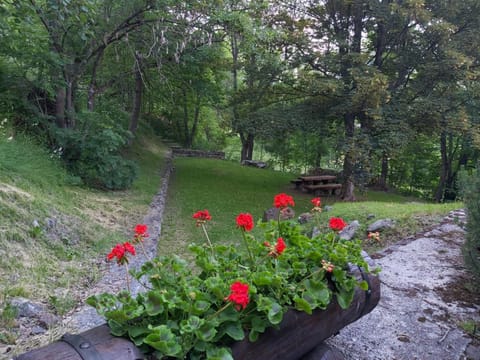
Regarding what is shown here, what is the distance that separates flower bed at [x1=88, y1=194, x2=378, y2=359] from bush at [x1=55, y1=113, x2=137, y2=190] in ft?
16.5

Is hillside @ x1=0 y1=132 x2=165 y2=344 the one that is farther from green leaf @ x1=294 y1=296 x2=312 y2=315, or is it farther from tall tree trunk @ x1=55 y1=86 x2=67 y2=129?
green leaf @ x1=294 y1=296 x2=312 y2=315

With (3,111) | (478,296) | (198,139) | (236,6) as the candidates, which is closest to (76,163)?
(3,111)

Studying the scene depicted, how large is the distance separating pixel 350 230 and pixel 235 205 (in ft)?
11.3

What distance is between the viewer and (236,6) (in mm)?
6441

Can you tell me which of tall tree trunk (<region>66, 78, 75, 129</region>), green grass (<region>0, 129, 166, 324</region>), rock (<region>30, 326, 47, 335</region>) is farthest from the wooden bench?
rock (<region>30, 326, 47, 335</region>)

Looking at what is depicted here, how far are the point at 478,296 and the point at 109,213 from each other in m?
4.39

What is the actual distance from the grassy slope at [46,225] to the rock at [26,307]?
9 centimetres

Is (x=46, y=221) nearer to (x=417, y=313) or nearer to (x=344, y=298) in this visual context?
(x=344, y=298)

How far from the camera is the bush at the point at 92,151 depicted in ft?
19.4

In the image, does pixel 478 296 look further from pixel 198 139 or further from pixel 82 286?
pixel 198 139

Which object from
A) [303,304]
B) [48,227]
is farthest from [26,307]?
[303,304]

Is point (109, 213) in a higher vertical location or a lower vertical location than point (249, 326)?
lower

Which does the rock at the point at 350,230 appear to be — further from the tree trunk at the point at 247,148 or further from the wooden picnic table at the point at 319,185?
the tree trunk at the point at 247,148

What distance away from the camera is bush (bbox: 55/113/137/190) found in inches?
232
